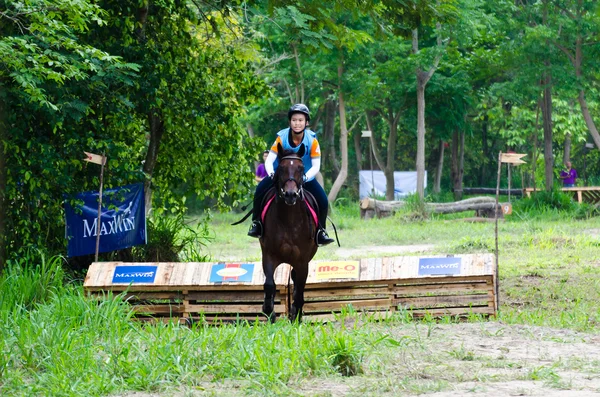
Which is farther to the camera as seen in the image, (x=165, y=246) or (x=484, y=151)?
(x=484, y=151)

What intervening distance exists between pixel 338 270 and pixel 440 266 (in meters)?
1.29

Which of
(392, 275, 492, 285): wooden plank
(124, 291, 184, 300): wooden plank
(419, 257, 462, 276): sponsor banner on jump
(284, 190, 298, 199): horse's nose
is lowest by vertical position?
(124, 291, 184, 300): wooden plank

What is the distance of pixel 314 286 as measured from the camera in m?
12.5

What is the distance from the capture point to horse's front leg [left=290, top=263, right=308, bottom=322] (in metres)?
11.7

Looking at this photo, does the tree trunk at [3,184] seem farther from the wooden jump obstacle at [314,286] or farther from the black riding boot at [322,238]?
the black riding boot at [322,238]

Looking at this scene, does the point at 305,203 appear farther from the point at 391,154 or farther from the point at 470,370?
the point at 391,154

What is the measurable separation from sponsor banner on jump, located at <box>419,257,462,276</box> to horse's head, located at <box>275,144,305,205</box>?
2.09 metres

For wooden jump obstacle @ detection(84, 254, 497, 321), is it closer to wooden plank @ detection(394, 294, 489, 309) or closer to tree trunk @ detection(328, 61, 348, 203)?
wooden plank @ detection(394, 294, 489, 309)

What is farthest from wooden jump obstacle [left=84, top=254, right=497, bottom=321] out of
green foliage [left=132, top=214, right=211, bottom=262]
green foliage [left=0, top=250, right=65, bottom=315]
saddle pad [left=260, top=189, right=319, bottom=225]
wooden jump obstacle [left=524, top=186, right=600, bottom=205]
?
wooden jump obstacle [left=524, top=186, right=600, bottom=205]

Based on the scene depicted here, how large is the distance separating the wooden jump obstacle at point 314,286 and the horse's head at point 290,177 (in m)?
1.81

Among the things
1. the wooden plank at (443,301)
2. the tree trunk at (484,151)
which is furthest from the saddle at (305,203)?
the tree trunk at (484,151)

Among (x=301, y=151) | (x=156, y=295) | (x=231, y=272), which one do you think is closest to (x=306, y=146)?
(x=301, y=151)

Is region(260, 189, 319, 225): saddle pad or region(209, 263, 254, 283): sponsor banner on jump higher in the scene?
region(260, 189, 319, 225): saddle pad

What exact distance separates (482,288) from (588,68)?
1952 centimetres
